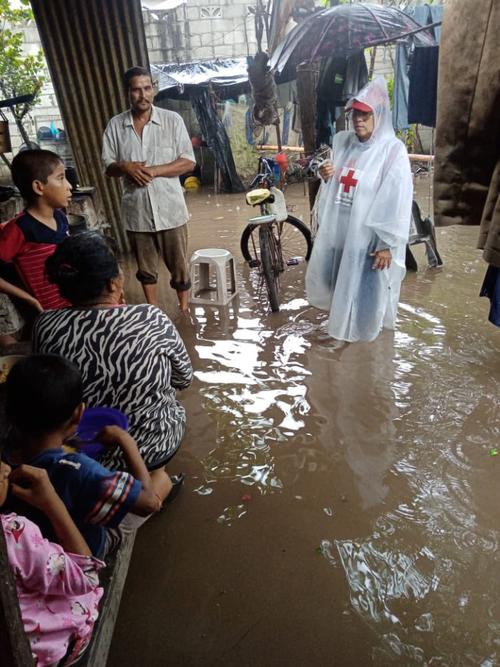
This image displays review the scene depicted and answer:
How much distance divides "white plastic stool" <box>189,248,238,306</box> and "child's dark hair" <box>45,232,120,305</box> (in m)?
2.88

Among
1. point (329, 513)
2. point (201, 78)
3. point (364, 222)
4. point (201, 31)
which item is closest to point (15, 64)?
point (201, 78)

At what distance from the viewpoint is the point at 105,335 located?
5.78 feet

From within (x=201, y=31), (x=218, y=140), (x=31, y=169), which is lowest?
(x=218, y=140)

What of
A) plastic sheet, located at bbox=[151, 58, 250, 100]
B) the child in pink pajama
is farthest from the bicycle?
plastic sheet, located at bbox=[151, 58, 250, 100]

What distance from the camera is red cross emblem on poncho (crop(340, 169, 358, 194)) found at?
134 inches

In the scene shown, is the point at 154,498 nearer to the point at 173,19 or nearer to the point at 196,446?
the point at 196,446

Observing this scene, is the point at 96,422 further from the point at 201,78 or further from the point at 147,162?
the point at 201,78

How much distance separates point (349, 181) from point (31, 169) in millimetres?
2120

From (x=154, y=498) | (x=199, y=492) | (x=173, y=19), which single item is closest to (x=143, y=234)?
(x=199, y=492)

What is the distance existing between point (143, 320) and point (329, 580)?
1352 millimetres

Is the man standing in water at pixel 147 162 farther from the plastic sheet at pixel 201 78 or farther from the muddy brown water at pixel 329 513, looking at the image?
the plastic sheet at pixel 201 78

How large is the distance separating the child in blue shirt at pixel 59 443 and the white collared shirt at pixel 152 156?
2787mm

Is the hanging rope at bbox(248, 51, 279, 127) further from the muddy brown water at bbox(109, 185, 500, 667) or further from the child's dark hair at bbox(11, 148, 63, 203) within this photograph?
the child's dark hair at bbox(11, 148, 63, 203)

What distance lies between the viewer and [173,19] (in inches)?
559
